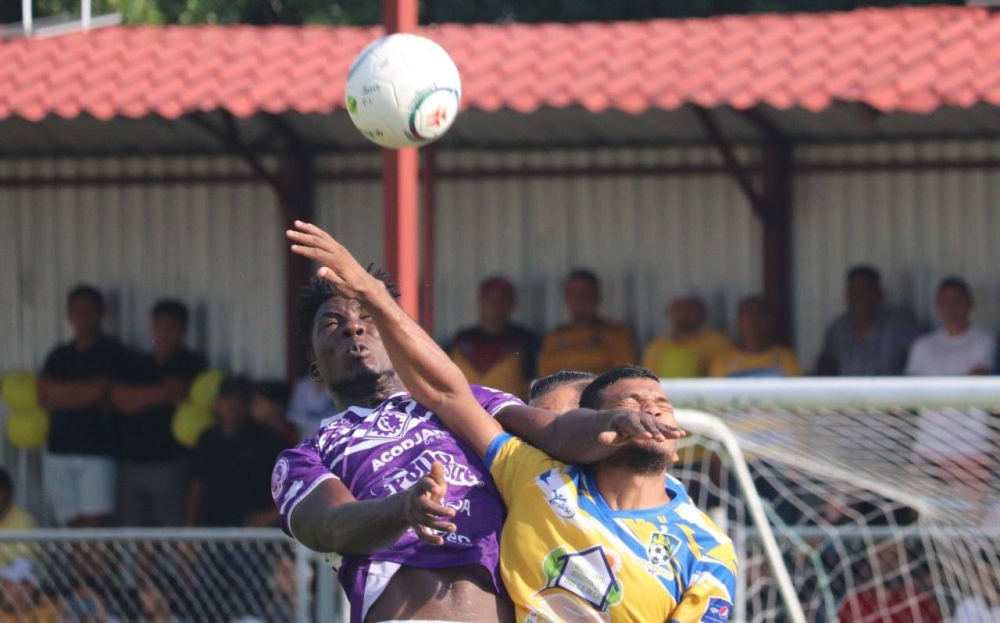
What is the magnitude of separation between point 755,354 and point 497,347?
1.59m

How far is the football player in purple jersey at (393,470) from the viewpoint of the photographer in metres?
3.91

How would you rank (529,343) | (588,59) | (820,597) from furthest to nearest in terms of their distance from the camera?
(529,343) < (588,59) < (820,597)

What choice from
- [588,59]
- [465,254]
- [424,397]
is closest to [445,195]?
[465,254]

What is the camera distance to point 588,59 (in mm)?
8906

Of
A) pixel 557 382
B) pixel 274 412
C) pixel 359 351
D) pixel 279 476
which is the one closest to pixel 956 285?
pixel 274 412

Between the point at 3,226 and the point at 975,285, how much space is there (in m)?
6.83

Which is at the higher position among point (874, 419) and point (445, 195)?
point (445, 195)

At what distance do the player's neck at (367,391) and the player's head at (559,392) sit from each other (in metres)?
0.42

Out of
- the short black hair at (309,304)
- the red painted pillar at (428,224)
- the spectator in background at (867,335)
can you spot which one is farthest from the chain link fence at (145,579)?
the spectator in background at (867,335)

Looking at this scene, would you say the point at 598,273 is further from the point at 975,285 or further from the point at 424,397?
the point at 424,397

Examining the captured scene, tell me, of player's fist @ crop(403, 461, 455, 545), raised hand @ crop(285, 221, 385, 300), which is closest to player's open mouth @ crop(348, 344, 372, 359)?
raised hand @ crop(285, 221, 385, 300)

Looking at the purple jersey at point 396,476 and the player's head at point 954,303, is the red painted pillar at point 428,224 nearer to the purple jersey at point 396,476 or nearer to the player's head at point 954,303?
the player's head at point 954,303

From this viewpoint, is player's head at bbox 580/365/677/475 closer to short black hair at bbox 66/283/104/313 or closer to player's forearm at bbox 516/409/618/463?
player's forearm at bbox 516/409/618/463

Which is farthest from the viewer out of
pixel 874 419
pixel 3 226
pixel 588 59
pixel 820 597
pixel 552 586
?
pixel 3 226
